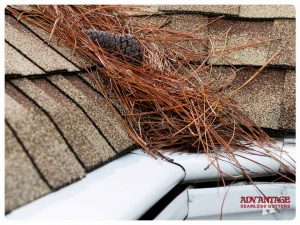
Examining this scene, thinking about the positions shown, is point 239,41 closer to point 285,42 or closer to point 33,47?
point 285,42

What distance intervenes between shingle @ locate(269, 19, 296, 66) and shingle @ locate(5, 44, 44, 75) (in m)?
0.92

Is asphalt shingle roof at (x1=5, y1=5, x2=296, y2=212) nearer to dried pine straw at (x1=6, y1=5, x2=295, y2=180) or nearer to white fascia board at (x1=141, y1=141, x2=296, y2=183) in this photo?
dried pine straw at (x1=6, y1=5, x2=295, y2=180)

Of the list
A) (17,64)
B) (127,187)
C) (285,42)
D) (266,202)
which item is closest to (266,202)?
(266,202)

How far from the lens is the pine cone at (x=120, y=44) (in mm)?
1570

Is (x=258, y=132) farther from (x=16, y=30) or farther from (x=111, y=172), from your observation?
(x=16, y=30)

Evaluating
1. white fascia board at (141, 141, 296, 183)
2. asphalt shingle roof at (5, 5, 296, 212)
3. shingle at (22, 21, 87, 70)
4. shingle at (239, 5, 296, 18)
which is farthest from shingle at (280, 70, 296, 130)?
shingle at (22, 21, 87, 70)

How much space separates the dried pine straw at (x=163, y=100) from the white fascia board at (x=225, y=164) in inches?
0.6

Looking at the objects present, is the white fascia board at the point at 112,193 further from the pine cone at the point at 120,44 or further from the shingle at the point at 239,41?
the shingle at the point at 239,41

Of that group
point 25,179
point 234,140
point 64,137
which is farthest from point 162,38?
point 25,179

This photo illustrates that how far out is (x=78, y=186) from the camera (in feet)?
3.45

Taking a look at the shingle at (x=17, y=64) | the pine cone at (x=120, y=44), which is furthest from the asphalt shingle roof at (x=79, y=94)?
the pine cone at (x=120, y=44)

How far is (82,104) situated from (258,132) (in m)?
0.67

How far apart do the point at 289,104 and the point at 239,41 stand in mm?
333

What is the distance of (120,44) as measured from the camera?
157 cm
